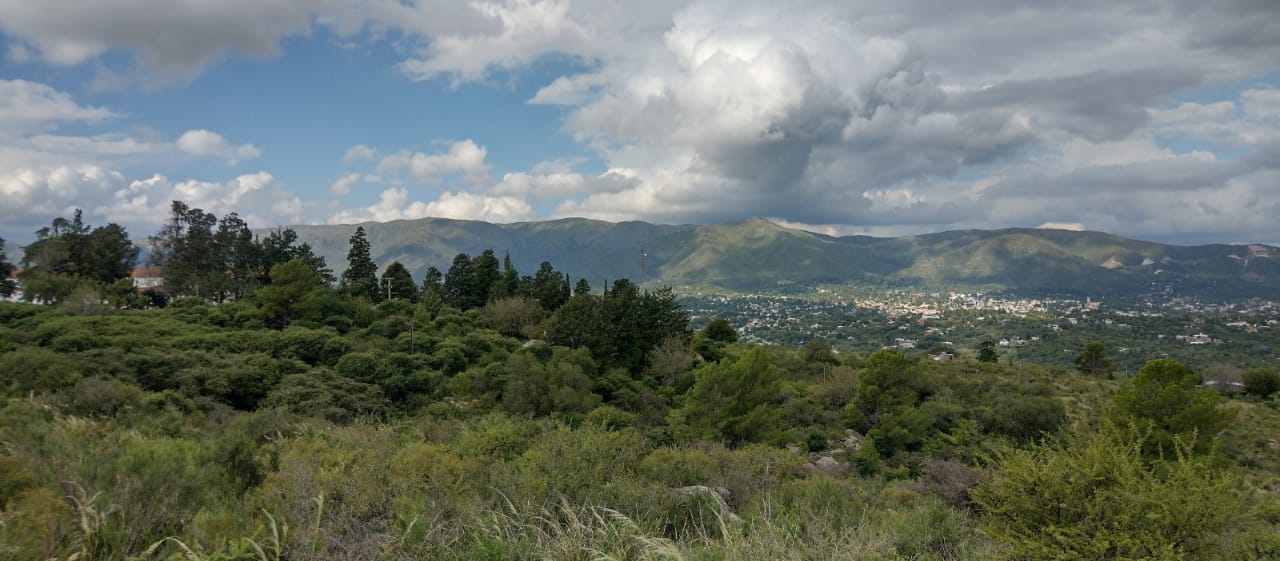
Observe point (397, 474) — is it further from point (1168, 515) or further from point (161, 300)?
point (161, 300)

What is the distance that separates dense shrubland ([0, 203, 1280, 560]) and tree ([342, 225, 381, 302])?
6257 millimetres

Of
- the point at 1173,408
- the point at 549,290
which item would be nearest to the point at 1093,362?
the point at 1173,408

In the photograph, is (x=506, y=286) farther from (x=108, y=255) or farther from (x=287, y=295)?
(x=108, y=255)

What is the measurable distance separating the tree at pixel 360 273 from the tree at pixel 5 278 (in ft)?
70.4

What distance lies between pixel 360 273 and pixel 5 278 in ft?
76.2

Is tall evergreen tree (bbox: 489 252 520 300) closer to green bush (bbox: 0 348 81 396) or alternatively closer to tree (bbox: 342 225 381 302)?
tree (bbox: 342 225 381 302)

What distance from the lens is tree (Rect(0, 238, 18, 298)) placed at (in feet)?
134

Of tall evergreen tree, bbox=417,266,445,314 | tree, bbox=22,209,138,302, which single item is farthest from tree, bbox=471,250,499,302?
tree, bbox=22,209,138,302

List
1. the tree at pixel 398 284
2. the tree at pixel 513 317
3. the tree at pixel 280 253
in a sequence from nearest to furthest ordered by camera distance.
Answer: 1. the tree at pixel 513 317
2. the tree at pixel 280 253
3. the tree at pixel 398 284

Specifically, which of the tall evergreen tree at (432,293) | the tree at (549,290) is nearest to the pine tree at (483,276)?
the tall evergreen tree at (432,293)

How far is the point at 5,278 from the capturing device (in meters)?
41.7

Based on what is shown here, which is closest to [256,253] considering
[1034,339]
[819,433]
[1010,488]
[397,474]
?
[819,433]

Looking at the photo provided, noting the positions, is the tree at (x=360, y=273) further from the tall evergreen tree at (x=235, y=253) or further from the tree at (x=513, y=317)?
the tree at (x=513, y=317)

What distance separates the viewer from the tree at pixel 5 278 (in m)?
41.0
